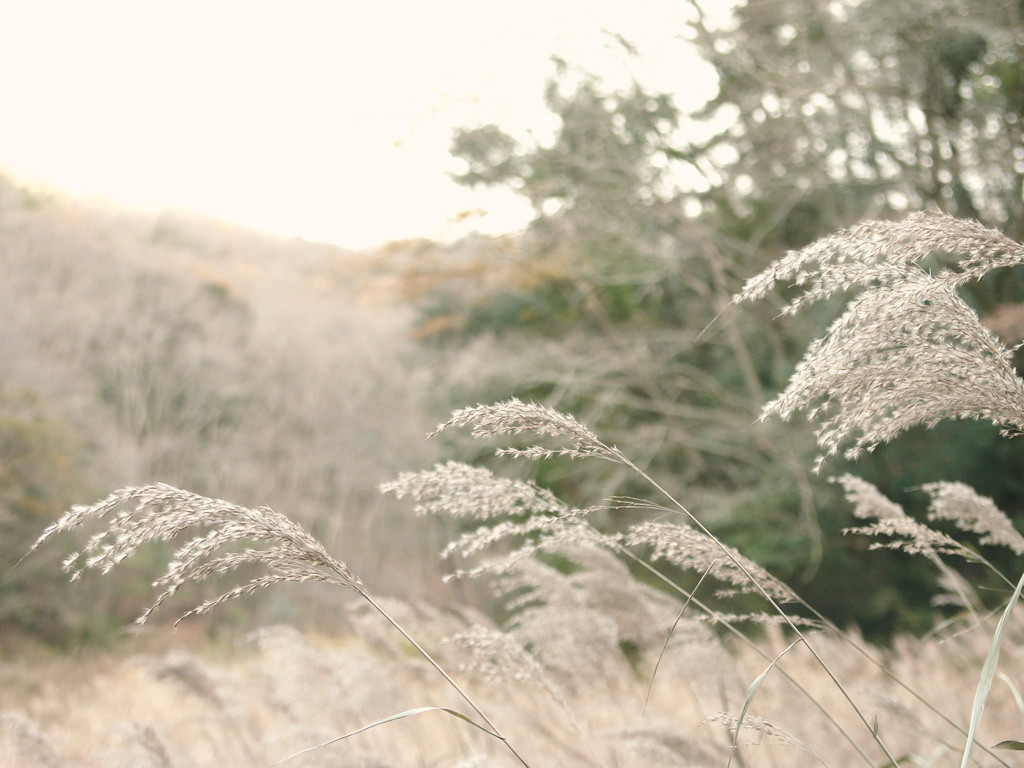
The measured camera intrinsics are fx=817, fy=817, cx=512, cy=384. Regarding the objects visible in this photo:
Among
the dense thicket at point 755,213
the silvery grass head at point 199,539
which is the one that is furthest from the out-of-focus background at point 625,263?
the silvery grass head at point 199,539

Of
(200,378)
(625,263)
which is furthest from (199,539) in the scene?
(200,378)

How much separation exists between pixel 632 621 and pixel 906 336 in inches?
60.7

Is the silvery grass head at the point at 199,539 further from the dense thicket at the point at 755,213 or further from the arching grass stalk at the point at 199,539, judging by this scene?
the dense thicket at the point at 755,213

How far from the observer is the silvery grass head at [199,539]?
47.6 inches

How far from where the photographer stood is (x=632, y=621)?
2.57 m

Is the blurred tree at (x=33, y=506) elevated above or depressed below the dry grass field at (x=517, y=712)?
below

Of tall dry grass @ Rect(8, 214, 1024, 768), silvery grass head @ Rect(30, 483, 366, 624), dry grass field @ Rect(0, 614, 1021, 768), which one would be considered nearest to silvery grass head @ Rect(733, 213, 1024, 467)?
tall dry grass @ Rect(8, 214, 1024, 768)

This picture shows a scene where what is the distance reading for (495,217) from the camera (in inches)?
422

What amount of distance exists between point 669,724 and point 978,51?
844 centimetres

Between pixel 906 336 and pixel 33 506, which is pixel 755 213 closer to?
pixel 33 506

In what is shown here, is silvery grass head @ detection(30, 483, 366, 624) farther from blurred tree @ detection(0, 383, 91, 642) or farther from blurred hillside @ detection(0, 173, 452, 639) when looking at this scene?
blurred hillside @ detection(0, 173, 452, 639)

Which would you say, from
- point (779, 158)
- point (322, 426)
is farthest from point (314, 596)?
point (779, 158)

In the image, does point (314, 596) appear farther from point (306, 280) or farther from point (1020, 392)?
point (1020, 392)

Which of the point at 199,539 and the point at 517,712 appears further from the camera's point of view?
the point at 517,712
